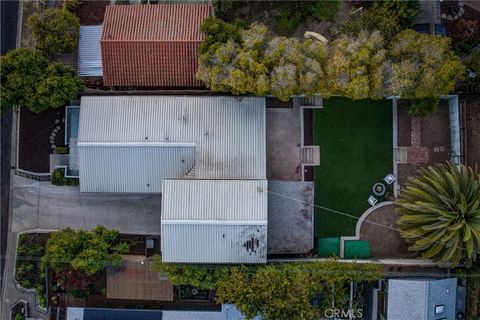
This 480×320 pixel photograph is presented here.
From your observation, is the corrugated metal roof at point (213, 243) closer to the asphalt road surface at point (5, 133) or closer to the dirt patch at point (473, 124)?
the asphalt road surface at point (5, 133)

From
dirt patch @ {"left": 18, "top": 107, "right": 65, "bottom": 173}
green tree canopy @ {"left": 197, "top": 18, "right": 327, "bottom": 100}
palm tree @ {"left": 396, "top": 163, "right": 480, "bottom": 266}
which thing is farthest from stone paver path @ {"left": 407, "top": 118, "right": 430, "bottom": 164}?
dirt patch @ {"left": 18, "top": 107, "right": 65, "bottom": 173}

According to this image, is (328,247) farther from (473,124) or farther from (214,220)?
(473,124)

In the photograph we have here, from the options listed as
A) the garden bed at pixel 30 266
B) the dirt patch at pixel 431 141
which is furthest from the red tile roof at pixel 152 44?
the dirt patch at pixel 431 141

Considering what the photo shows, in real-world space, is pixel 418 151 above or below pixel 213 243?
above

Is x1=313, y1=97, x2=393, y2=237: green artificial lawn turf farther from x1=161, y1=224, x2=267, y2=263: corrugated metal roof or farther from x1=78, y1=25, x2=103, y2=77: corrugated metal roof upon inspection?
x1=78, y1=25, x2=103, y2=77: corrugated metal roof

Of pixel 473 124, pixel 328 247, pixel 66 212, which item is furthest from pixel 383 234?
pixel 66 212

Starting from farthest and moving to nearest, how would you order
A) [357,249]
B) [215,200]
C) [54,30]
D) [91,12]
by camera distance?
[91,12]
[357,249]
[54,30]
[215,200]
